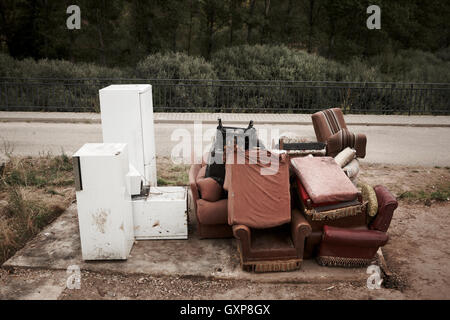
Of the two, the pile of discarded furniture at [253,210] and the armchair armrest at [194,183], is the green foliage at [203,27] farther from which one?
the pile of discarded furniture at [253,210]

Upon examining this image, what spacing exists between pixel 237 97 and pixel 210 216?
35.3 ft

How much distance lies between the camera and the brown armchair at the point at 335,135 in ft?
23.9

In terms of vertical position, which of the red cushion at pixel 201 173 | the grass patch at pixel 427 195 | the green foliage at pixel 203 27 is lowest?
the grass patch at pixel 427 195

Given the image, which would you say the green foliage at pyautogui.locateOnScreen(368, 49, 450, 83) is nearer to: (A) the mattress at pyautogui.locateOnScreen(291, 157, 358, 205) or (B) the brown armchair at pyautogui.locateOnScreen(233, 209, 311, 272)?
(A) the mattress at pyautogui.locateOnScreen(291, 157, 358, 205)

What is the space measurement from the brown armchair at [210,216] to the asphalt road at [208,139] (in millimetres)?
4465

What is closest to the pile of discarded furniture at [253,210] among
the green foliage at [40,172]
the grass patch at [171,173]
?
the grass patch at [171,173]

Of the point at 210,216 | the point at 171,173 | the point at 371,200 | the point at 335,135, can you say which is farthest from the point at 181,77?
the point at 371,200

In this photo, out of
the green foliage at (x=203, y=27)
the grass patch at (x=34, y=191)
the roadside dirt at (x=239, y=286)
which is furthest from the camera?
the green foliage at (x=203, y=27)

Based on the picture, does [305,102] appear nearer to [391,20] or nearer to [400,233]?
[400,233]

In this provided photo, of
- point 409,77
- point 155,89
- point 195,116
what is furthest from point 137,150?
point 409,77

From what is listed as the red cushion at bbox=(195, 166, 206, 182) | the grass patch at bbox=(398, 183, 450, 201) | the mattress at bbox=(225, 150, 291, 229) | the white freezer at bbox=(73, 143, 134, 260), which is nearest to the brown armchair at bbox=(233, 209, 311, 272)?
the mattress at bbox=(225, 150, 291, 229)

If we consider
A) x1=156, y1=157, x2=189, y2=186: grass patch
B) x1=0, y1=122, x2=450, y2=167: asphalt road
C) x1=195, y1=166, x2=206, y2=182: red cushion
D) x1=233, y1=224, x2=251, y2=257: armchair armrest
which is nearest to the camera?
x1=233, y1=224, x2=251, y2=257: armchair armrest

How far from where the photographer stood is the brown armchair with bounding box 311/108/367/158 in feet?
23.9

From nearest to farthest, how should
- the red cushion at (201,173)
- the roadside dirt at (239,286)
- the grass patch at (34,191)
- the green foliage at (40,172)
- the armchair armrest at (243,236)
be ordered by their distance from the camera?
the roadside dirt at (239,286) → the armchair armrest at (243,236) → the grass patch at (34,191) → the red cushion at (201,173) → the green foliage at (40,172)
